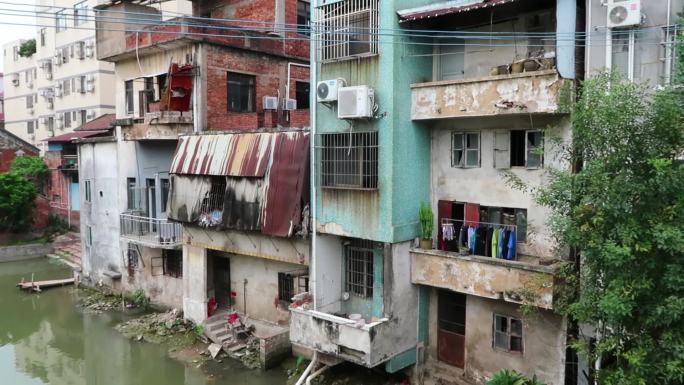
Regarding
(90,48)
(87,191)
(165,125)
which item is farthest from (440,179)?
(90,48)

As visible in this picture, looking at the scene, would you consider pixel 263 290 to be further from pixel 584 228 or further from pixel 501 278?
pixel 584 228

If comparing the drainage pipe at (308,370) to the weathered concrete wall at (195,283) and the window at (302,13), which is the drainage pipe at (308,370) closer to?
the weathered concrete wall at (195,283)

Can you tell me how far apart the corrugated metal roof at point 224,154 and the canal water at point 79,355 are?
5.00 metres

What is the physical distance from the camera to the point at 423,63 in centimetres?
1138

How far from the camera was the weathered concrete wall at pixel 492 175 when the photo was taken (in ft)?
32.6

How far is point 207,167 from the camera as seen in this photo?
14945mm

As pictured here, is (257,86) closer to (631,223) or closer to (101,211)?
(101,211)

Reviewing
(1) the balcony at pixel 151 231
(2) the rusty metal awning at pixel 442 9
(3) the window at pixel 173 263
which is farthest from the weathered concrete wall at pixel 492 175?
(3) the window at pixel 173 263

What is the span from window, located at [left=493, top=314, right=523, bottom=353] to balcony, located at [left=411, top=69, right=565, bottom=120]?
403 centimetres

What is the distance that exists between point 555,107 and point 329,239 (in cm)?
572

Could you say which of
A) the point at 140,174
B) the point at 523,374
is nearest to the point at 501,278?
the point at 523,374

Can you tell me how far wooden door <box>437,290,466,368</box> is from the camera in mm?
11594

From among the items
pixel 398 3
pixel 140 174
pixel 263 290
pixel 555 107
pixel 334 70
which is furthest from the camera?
pixel 140 174

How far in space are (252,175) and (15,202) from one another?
765 inches
